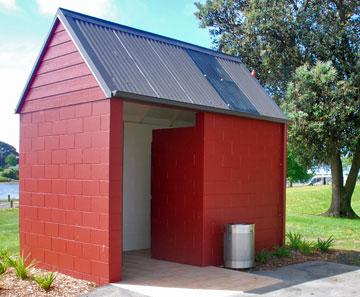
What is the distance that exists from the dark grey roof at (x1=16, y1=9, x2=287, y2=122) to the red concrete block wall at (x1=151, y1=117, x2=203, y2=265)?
757 mm

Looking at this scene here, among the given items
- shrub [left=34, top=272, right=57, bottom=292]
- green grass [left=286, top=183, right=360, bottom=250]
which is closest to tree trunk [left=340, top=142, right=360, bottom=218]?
green grass [left=286, top=183, right=360, bottom=250]

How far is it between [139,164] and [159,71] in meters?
2.94

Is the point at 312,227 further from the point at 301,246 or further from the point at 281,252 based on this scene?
the point at 281,252

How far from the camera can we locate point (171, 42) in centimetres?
1020

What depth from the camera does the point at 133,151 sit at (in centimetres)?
1123

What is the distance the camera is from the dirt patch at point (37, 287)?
723 centimetres

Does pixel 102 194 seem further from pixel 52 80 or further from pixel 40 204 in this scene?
pixel 52 80

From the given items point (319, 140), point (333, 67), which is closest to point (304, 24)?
point (333, 67)

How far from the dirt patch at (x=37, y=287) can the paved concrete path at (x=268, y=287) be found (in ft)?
1.22

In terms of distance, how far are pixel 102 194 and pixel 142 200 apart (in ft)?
12.0

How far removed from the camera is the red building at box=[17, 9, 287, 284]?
796 cm

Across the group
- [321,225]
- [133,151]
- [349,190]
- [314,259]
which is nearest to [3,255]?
[133,151]

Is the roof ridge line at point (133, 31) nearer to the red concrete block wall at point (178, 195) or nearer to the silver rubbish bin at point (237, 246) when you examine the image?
the red concrete block wall at point (178, 195)

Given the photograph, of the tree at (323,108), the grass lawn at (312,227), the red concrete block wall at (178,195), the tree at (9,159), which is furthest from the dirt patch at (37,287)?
the tree at (9,159)
